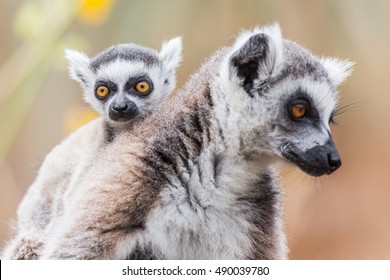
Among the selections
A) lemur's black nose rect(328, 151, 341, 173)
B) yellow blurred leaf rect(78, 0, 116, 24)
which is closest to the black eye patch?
lemur's black nose rect(328, 151, 341, 173)

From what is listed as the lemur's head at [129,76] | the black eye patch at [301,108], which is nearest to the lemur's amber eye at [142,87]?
the lemur's head at [129,76]

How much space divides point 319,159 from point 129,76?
992 mm

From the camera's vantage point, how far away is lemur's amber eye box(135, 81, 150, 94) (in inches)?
118

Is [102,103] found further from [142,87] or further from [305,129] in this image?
[305,129]

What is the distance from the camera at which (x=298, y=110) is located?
2.31 metres

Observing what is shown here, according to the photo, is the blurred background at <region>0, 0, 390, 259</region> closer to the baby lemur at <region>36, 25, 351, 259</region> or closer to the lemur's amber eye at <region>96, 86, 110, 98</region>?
the lemur's amber eye at <region>96, 86, 110, 98</region>

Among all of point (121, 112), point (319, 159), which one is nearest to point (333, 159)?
point (319, 159)

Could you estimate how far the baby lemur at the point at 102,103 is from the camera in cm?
278
